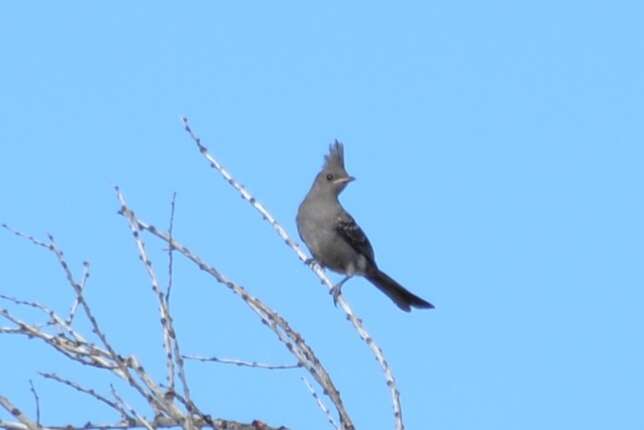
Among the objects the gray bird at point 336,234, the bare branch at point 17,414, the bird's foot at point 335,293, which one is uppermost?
the gray bird at point 336,234

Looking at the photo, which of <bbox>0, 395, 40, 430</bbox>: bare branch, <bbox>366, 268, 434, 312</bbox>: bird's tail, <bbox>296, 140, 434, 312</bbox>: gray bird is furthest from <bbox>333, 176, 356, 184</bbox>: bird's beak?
<bbox>0, 395, 40, 430</bbox>: bare branch

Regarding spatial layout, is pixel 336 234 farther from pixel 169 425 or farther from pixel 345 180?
pixel 169 425

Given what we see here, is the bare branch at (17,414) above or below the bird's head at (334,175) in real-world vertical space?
below

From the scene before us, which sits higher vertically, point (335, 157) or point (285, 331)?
point (335, 157)

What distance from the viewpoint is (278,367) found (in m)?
5.24

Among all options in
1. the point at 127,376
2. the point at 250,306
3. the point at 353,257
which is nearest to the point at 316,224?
the point at 353,257

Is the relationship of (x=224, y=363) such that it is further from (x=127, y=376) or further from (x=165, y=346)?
(x=127, y=376)

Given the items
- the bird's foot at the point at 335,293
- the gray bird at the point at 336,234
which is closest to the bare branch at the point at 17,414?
the bird's foot at the point at 335,293

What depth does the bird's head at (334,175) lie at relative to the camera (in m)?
10.8

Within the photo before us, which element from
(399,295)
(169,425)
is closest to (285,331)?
(169,425)

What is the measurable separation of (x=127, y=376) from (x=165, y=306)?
47 cm

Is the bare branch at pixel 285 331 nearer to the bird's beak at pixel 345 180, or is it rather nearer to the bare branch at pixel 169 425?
the bare branch at pixel 169 425

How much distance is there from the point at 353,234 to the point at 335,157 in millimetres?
656

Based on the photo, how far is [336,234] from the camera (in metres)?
10.7
